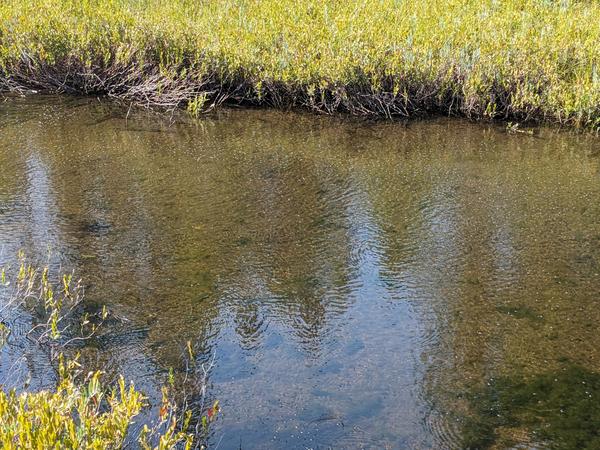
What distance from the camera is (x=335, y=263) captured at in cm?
533

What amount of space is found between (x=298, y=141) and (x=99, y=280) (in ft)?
12.6

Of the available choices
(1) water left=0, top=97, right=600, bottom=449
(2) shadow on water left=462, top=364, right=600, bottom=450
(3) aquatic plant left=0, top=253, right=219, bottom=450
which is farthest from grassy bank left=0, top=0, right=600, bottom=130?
(2) shadow on water left=462, top=364, right=600, bottom=450

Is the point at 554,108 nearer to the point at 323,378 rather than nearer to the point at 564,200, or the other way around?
the point at 564,200

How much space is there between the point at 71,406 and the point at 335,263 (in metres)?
2.92

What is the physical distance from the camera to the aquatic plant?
2371 millimetres

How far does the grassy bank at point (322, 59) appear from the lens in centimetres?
880

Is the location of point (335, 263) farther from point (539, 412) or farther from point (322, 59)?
point (322, 59)

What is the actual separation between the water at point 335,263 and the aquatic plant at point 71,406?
17cm

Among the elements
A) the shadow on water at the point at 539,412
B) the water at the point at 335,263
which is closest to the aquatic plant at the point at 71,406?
the water at the point at 335,263

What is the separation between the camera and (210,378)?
392 cm

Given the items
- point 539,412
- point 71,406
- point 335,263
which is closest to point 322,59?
point 335,263

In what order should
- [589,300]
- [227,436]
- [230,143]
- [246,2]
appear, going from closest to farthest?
1. [227,436]
2. [589,300]
3. [230,143]
4. [246,2]

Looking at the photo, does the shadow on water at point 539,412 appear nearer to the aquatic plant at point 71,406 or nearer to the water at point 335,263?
the water at point 335,263

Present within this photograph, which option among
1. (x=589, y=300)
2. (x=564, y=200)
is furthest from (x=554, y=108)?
(x=589, y=300)
